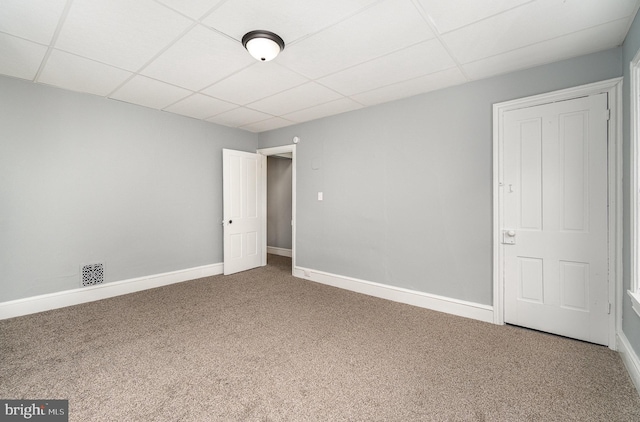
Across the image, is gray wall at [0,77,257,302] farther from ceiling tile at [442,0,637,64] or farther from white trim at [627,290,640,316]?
white trim at [627,290,640,316]

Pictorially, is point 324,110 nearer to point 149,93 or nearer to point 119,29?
point 149,93

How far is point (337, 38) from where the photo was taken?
7.16 feet

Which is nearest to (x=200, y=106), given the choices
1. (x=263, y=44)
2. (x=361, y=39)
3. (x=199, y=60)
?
(x=199, y=60)

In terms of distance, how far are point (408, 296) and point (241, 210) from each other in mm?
3210

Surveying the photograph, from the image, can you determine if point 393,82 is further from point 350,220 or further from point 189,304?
point 189,304

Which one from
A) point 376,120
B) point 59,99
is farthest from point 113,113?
point 376,120

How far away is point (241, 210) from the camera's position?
4.95m

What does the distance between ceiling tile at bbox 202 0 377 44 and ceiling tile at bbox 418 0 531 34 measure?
46cm

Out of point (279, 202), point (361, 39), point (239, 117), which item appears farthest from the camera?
point (279, 202)

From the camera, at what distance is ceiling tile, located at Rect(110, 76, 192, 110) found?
3049 millimetres

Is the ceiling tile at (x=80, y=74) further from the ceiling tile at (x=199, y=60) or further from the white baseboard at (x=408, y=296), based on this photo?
the white baseboard at (x=408, y=296)

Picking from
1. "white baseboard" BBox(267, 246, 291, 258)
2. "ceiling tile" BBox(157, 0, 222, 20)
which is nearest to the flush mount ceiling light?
"ceiling tile" BBox(157, 0, 222, 20)

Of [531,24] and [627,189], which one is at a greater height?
[531,24]

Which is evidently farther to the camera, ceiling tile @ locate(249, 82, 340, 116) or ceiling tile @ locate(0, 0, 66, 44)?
ceiling tile @ locate(249, 82, 340, 116)
